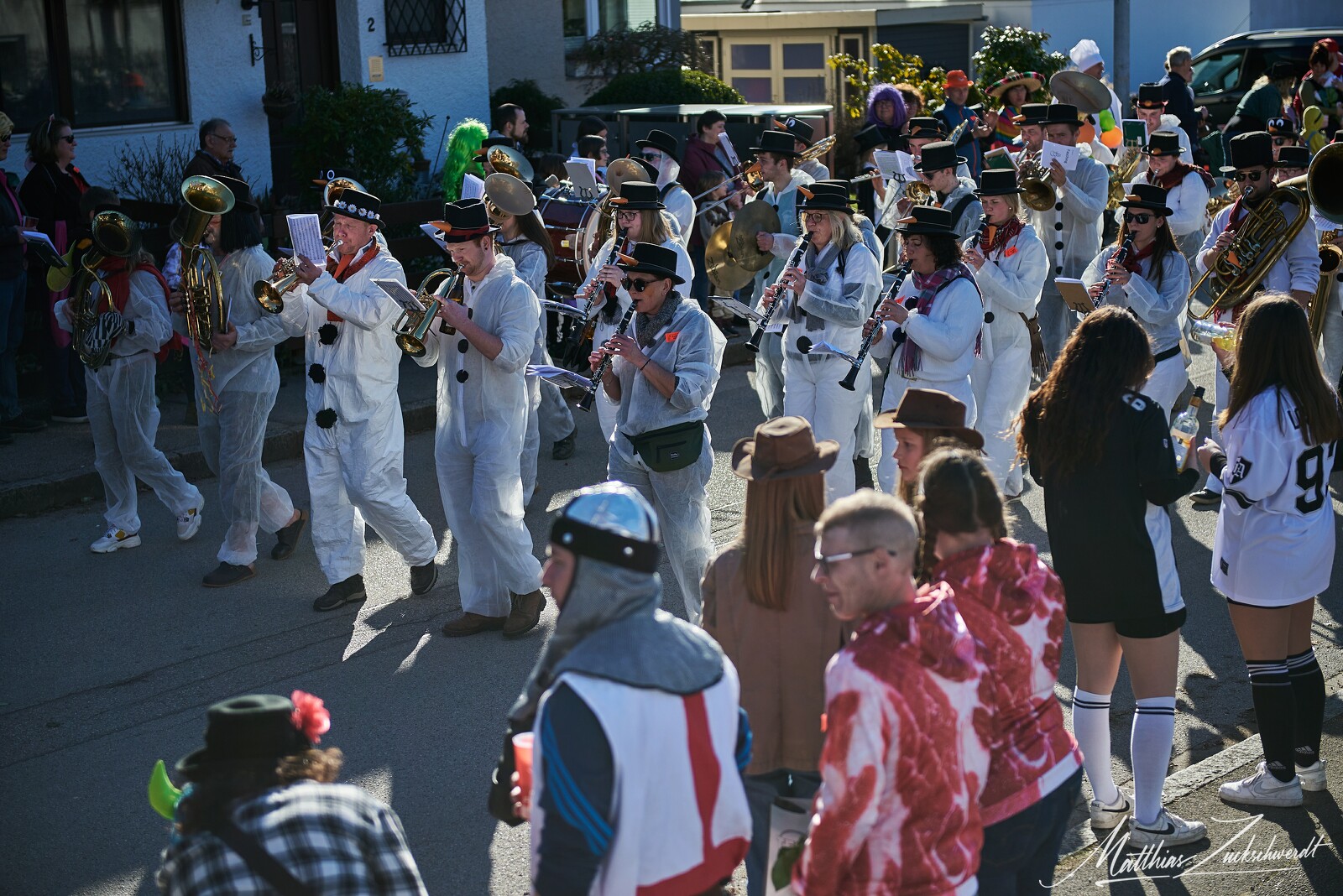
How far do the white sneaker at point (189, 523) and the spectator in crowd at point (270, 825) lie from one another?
5668 mm

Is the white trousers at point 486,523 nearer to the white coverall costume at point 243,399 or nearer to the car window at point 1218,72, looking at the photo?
the white coverall costume at point 243,399

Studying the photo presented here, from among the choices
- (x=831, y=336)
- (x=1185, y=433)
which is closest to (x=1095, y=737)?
(x=1185, y=433)

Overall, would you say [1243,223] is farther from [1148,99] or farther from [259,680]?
[259,680]

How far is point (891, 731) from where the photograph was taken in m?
3.02

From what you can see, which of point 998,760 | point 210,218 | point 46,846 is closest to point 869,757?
point 998,760

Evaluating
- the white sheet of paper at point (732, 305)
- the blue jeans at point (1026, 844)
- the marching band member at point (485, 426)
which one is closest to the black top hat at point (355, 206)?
the marching band member at point (485, 426)

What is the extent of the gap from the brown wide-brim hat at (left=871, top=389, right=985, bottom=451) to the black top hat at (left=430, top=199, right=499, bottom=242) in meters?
2.84

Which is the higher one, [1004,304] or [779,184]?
[779,184]

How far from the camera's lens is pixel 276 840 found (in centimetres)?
270

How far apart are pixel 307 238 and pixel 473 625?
1.98 meters

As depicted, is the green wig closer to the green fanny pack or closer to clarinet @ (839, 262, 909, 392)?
clarinet @ (839, 262, 909, 392)

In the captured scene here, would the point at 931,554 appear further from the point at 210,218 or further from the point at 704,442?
the point at 210,218

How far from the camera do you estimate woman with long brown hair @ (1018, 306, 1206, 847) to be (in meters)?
4.61

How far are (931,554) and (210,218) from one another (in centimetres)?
498
